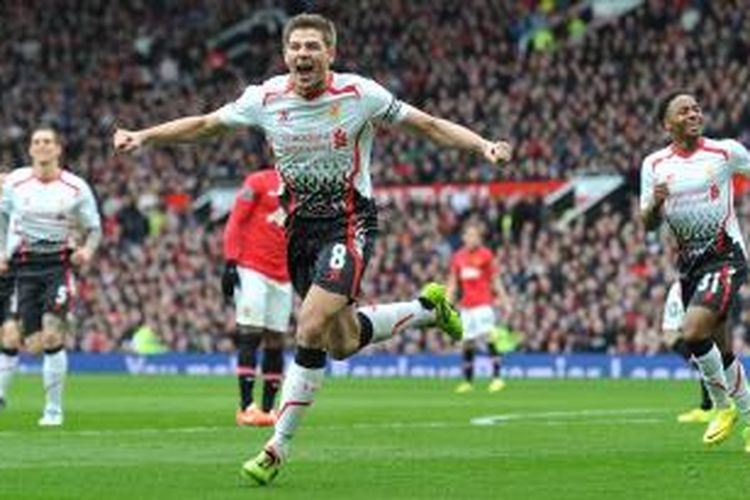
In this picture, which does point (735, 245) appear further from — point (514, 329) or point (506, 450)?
point (514, 329)

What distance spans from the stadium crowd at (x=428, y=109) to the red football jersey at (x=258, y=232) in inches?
641

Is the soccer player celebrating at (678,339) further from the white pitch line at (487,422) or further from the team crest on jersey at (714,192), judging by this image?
the team crest on jersey at (714,192)

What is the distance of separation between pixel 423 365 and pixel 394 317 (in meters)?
25.3

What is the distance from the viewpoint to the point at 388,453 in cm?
1438

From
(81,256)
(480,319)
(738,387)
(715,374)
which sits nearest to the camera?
(738,387)

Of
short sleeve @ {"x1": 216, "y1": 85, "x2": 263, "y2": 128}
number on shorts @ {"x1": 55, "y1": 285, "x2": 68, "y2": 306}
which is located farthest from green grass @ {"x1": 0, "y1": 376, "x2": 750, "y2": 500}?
short sleeve @ {"x1": 216, "y1": 85, "x2": 263, "y2": 128}

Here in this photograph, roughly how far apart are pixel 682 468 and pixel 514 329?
25.9 metres

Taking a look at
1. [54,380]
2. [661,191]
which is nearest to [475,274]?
[54,380]

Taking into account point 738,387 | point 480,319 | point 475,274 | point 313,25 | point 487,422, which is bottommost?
point 480,319

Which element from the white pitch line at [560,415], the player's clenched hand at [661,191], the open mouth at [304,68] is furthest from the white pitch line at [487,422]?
the open mouth at [304,68]

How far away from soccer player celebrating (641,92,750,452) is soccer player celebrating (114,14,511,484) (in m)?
2.98

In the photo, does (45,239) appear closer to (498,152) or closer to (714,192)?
(714,192)

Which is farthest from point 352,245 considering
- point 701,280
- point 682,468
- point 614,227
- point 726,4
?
point 726,4

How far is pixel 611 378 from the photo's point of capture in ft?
117
